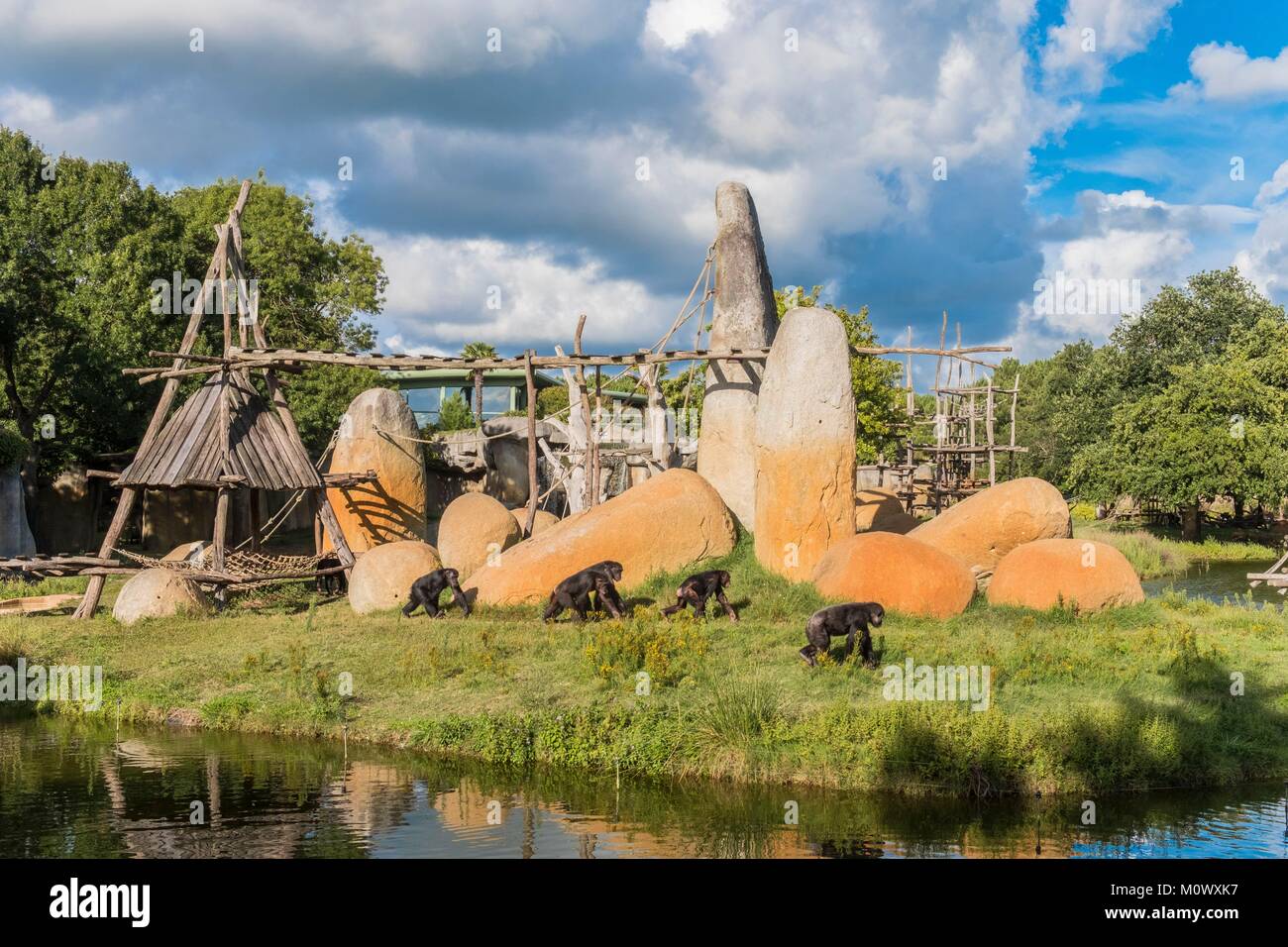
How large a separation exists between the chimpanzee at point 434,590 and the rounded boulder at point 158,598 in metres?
3.47

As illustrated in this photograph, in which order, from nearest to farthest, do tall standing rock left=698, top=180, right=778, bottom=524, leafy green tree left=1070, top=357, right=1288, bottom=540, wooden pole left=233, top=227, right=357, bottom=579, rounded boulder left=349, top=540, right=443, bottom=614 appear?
rounded boulder left=349, top=540, right=443, bottom=614 < wooden pole left=233, top=227, right=357, bottom=579 < tall standing rock left=698, top=180, right=778, bottom=524 < leafy green tree left=1070, top=357, right=1288, bottom=540

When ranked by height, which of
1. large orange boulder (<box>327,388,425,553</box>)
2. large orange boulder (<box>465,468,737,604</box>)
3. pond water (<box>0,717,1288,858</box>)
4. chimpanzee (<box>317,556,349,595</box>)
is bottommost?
pond water (<box>0,717,1288,858</box>)

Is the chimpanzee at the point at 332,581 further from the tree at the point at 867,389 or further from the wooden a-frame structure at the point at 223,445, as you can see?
the tree at the point at 867,389

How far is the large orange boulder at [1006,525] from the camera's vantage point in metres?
18.3

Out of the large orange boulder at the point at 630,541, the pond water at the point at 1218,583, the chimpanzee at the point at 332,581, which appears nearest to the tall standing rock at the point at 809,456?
the large orange boulder at the point at 630,541

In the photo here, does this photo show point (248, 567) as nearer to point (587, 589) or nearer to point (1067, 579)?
point (587, 589)

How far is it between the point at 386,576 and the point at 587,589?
388 cm

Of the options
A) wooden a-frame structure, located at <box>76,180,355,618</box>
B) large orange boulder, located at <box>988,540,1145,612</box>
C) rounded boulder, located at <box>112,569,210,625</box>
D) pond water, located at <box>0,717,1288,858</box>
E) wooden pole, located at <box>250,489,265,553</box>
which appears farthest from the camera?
wooden pole, located at <box>250,489,265,553</box>

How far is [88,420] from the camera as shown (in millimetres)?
28094

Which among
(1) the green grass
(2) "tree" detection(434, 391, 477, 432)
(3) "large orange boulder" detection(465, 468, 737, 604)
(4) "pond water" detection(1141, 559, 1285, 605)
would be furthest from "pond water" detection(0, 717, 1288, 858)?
(2) "tree" detection(434, 391, 477, 432)

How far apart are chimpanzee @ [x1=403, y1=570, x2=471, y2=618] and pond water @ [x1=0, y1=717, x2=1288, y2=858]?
5050 mm

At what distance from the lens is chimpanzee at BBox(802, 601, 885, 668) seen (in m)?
12.6

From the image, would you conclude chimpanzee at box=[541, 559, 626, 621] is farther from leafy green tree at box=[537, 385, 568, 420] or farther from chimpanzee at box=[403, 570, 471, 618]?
leafy green tree at box=[537, 385, 568, 420]
